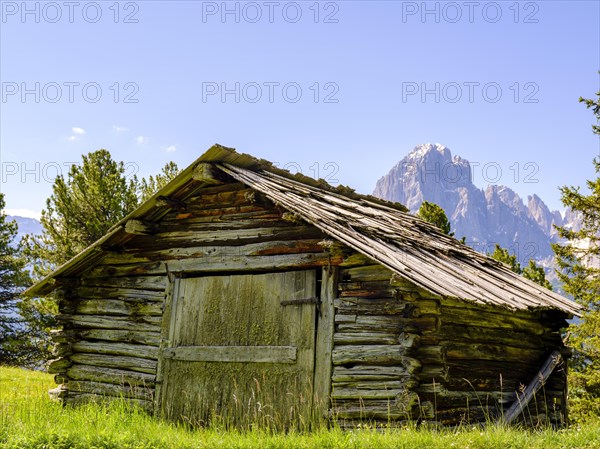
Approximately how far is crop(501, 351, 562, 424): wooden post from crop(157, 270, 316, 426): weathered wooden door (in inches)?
124

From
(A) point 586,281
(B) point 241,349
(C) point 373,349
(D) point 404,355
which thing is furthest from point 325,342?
(A) point 586,281

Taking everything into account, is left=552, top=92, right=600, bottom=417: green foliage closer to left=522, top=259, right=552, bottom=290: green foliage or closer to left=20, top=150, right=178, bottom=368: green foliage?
left=522, top=259, right=552, bottom=290: green foliage

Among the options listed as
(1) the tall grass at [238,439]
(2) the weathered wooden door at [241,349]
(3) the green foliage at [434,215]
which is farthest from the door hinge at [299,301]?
(3) the green foliage at [434,215]

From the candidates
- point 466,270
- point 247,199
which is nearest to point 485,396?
point 466,270

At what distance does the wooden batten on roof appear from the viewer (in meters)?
7.96

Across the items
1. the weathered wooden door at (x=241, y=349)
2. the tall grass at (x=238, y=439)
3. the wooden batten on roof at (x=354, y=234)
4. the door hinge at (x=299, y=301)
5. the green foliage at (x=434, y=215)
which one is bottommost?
the tall grass at (x=238, y=439)

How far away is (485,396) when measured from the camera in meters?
9.29

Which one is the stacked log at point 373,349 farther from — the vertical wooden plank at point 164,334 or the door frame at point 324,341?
the vertical wooden plank at point 164,334

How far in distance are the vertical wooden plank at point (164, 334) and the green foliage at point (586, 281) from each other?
9.66 metres

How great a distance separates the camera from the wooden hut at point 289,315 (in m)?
8.02

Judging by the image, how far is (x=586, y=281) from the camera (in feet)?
52.6

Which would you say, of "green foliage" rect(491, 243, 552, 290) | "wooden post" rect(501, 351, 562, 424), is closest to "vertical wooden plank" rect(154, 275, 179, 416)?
"wooden post" rect(501, 351, 562, 424)

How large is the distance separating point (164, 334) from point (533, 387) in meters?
5.90

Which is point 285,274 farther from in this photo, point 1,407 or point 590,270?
point 590,270
